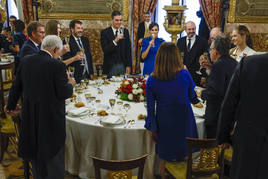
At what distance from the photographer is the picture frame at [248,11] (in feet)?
21.0

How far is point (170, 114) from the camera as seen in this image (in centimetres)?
232

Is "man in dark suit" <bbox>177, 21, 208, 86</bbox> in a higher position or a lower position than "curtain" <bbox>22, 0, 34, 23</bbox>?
lower

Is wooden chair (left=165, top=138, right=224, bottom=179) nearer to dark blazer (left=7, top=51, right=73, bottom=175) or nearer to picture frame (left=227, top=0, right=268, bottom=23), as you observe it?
dark blazer (left=7, top=51, right=73, bottom=175)

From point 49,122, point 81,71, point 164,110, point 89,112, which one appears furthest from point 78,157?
point 81,71

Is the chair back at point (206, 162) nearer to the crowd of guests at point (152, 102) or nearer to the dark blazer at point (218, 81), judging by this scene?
the crowd of guests at point (152, 102)

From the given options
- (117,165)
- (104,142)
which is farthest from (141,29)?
(117,165)

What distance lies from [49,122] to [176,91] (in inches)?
46.0

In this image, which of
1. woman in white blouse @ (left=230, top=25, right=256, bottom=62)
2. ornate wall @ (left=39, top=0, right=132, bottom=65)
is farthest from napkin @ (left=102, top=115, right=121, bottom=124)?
ornate wall @ (left=39, top=0, right=132, bottom=65)

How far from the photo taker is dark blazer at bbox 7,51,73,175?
7.04ft

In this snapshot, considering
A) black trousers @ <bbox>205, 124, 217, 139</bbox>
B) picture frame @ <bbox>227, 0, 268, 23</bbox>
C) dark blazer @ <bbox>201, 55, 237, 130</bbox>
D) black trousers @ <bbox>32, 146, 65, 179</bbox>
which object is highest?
picture frame @ <bbox>227, 0, 268, 23</bbox>

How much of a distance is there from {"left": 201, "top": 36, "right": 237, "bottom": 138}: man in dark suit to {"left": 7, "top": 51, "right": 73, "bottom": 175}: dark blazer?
133 cm

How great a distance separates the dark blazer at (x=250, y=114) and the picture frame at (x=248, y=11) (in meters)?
5.37

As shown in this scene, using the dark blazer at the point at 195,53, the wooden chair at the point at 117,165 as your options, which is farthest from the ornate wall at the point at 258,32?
the wooden chair at the point at 117,165

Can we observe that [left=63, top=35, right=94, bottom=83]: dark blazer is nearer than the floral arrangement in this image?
No
